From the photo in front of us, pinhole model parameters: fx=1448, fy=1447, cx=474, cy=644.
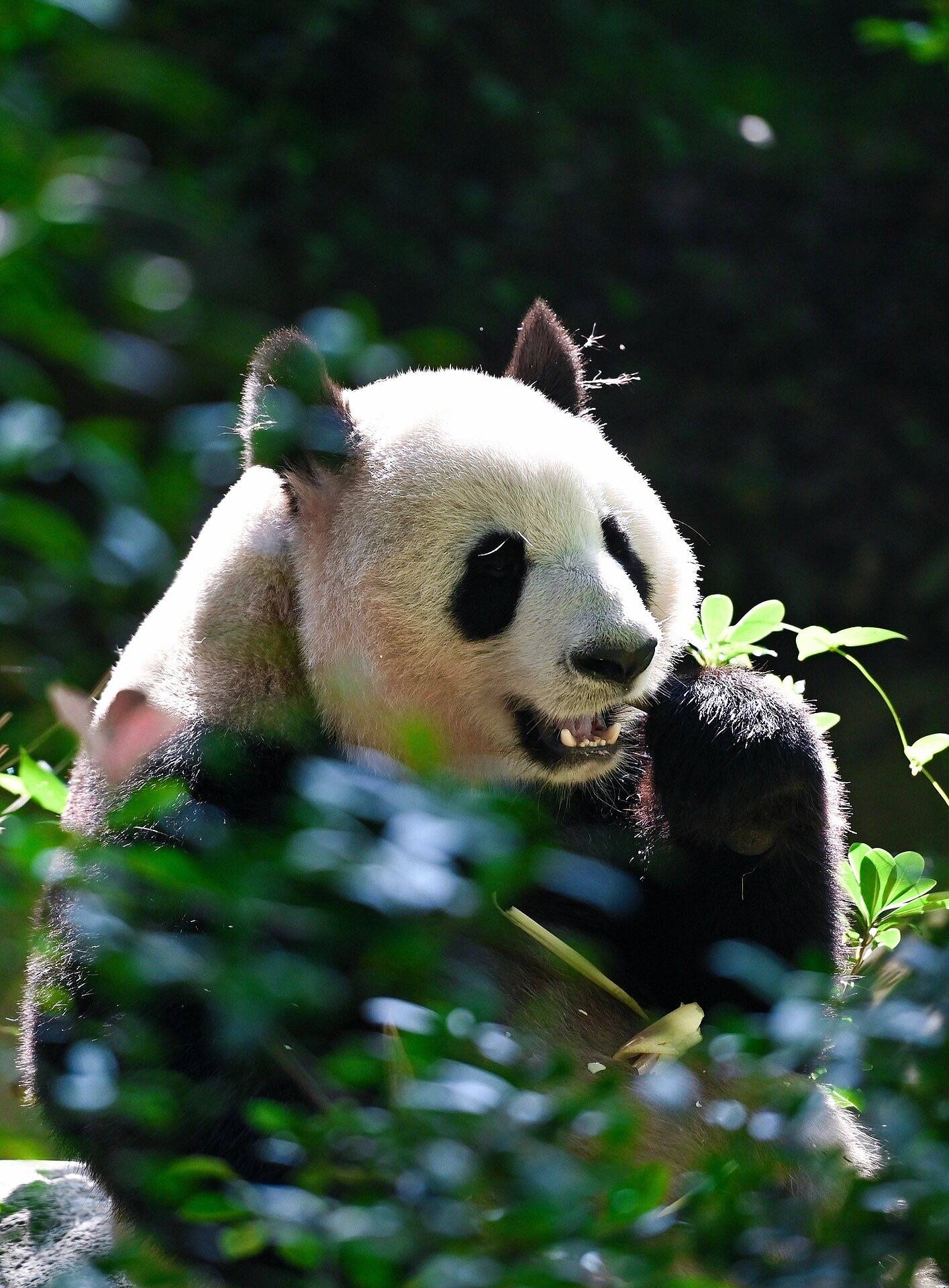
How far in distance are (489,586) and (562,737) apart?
30cm

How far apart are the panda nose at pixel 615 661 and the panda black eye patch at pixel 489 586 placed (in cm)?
19

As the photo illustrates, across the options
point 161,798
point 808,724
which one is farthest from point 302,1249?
point 808,724

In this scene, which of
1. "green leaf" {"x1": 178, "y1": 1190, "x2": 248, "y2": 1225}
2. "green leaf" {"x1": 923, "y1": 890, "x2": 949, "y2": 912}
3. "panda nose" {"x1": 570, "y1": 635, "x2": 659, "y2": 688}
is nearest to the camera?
"green leaf" {"x1": 178, "y1": 1190, "x2": 248, "y2": 1225}

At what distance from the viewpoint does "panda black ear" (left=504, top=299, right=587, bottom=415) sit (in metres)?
3.09

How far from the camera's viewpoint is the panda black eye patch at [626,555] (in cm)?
265

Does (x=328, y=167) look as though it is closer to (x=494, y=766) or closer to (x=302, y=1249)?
(x=494, y=766)

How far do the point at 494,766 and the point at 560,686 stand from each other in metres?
0.27

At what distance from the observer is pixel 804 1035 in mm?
1123

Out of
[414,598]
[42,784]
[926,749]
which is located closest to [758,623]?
[926,749]

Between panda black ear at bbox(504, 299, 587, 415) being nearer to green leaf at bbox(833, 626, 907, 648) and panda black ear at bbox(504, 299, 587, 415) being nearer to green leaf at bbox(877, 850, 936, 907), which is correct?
green leaf at bbox(833, 626, 907, 648)

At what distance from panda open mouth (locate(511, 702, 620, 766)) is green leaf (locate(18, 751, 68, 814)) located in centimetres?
80

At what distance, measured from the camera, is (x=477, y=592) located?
2.56 metres

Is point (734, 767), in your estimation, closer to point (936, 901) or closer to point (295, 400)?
point (936, 901)

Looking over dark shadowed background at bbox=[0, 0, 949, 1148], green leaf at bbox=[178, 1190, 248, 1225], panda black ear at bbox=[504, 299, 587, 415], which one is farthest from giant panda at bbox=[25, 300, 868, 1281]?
dark shadowed background at bbox=[0, 0, 949, 1148]
